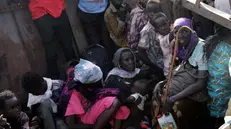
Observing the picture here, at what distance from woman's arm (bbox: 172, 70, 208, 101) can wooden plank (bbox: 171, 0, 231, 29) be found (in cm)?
56

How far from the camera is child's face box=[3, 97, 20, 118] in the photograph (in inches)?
174

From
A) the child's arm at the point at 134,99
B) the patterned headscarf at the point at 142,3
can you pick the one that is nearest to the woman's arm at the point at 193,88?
the child's arm at the point at 134,99

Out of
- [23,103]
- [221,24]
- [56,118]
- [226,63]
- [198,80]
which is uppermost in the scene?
[221,24]

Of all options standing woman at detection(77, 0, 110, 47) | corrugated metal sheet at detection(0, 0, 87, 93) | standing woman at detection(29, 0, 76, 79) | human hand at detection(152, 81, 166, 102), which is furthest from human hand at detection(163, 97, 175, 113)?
corrugated metal sheet at detection(0, 0, 87, 93)

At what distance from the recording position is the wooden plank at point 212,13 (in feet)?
13.3

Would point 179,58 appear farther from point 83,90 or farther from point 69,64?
point 69,64

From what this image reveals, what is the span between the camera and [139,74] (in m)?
5.19

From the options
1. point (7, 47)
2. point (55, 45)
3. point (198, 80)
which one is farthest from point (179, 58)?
point (7, 47)

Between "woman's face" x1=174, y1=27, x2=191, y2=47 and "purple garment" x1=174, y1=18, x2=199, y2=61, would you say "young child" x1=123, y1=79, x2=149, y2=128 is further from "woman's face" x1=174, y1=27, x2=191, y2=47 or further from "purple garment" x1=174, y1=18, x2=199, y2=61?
"woman's face" x1=174, y1=27, x2=191, y2=47

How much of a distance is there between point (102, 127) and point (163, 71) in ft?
3.95

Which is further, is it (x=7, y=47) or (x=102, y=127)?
(x=7, y=47)

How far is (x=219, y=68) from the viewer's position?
13.6 ft

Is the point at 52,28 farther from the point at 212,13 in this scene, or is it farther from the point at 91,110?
the point at 212,13

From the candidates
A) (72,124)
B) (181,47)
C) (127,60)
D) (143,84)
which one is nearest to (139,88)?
(143,84)
